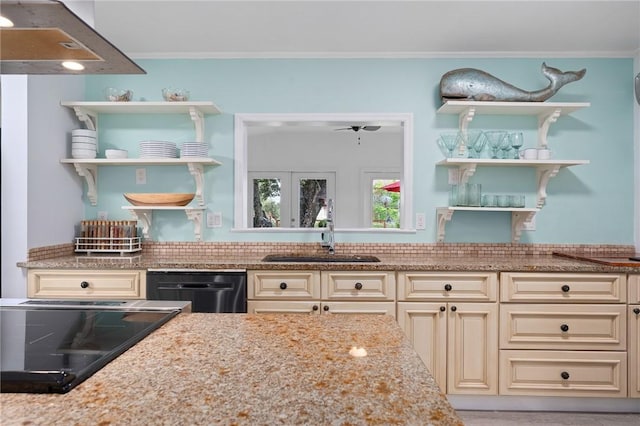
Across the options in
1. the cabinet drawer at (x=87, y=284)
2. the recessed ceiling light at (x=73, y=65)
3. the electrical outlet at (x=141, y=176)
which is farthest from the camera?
the electrical outlet at (x=141, y=176)

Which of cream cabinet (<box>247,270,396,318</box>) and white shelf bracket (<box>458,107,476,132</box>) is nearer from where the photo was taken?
cream cabinet (<box>247,270,396,318</box>)

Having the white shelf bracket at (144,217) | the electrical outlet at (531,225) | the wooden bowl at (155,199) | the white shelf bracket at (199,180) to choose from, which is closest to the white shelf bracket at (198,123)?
the white shelf bracket at (199,180)

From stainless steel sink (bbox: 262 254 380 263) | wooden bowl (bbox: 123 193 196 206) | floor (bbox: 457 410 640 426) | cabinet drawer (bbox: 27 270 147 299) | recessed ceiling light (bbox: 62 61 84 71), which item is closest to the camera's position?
recessed ceiling light (bbox: 62 61 84 71)

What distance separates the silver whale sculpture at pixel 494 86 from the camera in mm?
2859

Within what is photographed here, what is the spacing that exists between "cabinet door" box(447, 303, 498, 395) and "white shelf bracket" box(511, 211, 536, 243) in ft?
2.57

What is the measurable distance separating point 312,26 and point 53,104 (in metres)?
1.79


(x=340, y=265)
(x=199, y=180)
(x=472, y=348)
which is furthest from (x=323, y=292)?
(x=199, y=180)

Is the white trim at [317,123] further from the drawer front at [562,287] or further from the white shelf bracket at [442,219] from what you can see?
the drawer front at [562,287]

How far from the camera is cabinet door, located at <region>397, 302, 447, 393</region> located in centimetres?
250

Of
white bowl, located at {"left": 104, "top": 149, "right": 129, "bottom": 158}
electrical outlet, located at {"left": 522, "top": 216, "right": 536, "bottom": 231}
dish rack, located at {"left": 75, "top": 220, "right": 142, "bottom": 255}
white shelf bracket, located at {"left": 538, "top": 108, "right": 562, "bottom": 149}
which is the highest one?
white shelf bracket, located at {"left": 538, "top": 108, "right": 562, "bottom": 149}

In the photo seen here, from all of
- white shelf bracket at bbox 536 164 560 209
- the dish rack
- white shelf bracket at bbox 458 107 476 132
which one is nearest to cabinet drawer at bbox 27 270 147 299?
the dish rack

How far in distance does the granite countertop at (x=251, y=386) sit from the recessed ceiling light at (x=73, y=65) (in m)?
0.77

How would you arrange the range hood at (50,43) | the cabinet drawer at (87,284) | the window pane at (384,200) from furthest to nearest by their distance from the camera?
the window pane at (384,200) < the cabinet drawer at (87,284) < the range hood at (50,43)

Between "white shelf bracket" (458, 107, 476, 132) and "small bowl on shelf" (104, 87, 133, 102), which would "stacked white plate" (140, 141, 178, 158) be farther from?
"white shelf bracket" (458, 107, 476, 132)
